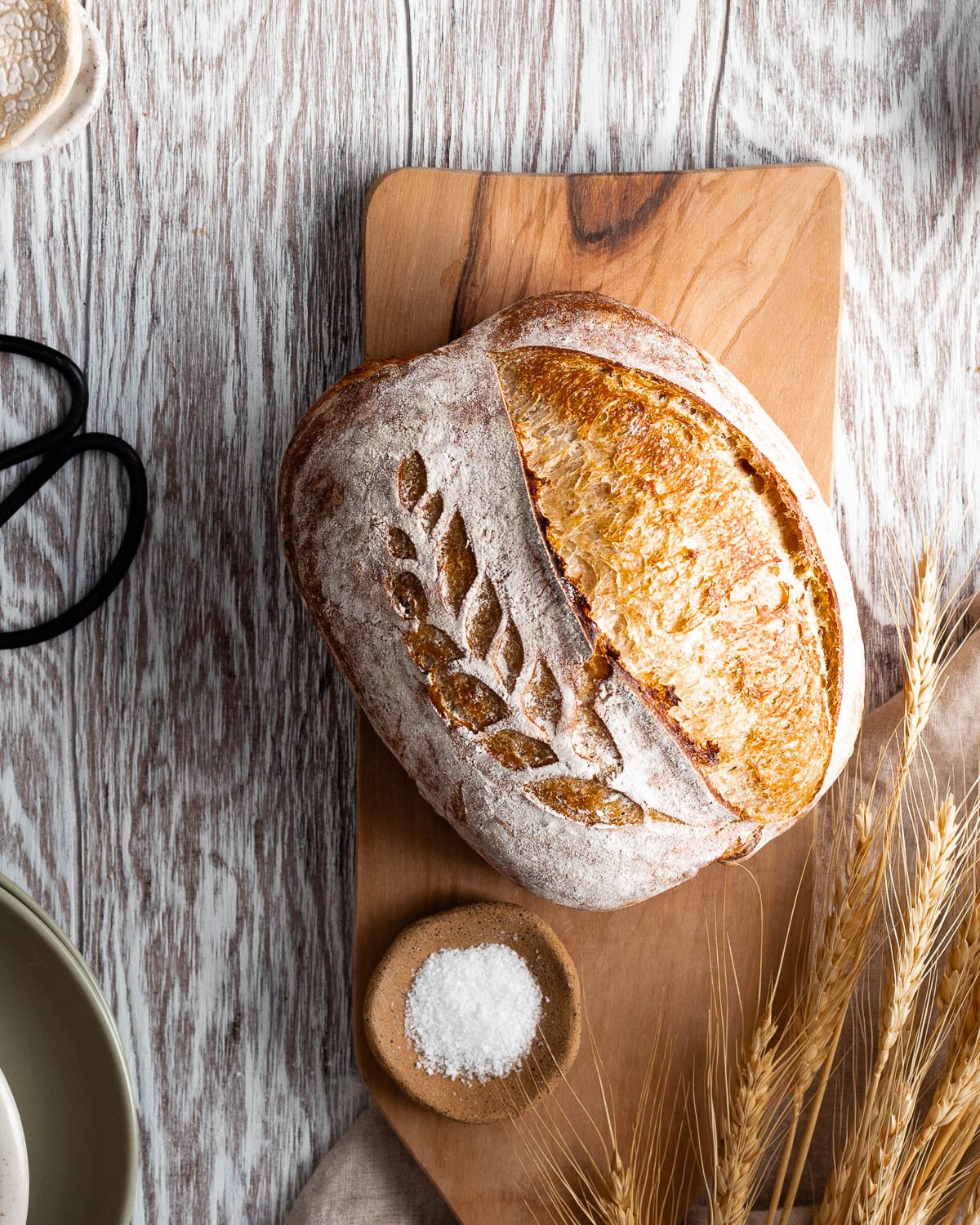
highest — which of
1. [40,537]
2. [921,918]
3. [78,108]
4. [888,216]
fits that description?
[78,108]

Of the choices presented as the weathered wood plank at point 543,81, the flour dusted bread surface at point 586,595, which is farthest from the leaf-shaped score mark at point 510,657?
the weathered wood plank at point 543,81

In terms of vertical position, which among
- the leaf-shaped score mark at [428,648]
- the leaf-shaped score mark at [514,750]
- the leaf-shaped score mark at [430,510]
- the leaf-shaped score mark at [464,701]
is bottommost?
the leaf-shaped score mark at [514,750]

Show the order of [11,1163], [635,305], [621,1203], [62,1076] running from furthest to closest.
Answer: [635,305] < [621,1203] < [62,1076] < [11,1163]

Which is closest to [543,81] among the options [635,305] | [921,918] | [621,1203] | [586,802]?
[635,305]

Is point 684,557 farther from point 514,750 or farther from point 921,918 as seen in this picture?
point 921,918

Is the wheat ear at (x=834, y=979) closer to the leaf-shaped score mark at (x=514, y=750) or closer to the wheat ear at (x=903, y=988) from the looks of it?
the wheat ear at (x=903, y=988)
